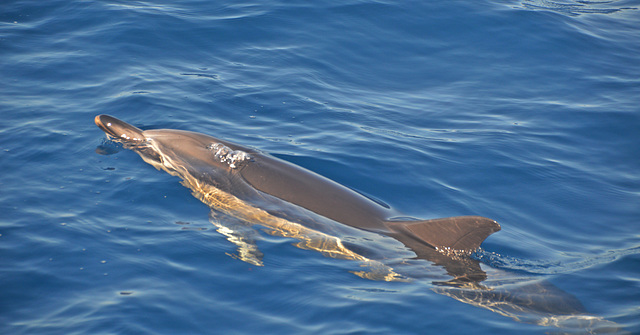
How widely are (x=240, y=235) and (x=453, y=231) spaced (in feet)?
9.85

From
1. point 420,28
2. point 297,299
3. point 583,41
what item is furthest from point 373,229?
point 583,41

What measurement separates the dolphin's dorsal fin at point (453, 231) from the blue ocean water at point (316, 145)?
1.30ft

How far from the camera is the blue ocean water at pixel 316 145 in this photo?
23.3ft

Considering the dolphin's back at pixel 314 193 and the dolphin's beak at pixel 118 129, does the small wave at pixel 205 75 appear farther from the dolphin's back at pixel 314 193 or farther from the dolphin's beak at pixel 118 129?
the dolphin's back at pixel 314 193

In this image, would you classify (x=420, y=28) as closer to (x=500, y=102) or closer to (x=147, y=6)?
(x=500, y=102)

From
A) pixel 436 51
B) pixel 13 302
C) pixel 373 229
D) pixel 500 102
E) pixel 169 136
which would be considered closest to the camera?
pixel 13 302

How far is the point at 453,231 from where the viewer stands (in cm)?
777

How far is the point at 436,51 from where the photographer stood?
16141mm

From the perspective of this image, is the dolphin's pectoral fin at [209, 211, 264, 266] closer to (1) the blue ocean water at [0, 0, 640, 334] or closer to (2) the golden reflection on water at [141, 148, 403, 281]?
(2) the golden reflection on water at [141, 148, 403, 281]

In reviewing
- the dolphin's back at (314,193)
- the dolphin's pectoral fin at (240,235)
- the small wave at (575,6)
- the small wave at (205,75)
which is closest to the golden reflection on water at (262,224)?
the dolphin's pectoral fin at (240,235)

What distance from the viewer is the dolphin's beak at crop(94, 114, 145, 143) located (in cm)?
1066

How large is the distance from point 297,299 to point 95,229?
3263 millimetres

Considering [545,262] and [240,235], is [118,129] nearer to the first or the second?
[240,235]

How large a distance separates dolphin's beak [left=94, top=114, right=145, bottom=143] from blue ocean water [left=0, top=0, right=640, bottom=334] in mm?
456
